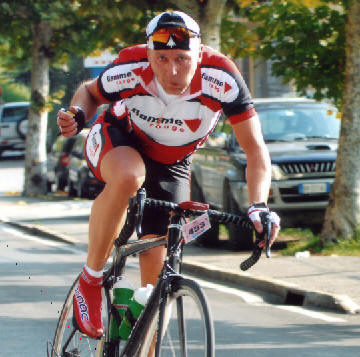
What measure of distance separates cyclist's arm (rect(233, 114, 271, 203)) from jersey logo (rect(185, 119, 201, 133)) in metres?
0.20

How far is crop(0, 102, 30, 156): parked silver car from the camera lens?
42062 mm

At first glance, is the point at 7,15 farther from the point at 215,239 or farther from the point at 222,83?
the point at 222,83

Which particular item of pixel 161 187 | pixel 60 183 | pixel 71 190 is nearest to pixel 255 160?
pixel 161 187

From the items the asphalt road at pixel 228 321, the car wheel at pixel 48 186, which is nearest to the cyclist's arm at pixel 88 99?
the asphalt road at pixel 228 321

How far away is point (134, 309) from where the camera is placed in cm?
440

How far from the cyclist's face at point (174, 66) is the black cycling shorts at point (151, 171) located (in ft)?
1.16

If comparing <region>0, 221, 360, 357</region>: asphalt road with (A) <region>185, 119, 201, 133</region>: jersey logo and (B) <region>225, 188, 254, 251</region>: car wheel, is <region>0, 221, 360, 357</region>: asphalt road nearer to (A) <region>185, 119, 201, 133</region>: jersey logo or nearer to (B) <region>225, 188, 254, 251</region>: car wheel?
(A) <region>185, 119, 201, 133</region>: jersey logo

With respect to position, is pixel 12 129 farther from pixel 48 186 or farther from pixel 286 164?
pixel 286 164

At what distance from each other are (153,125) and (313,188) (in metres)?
8.71

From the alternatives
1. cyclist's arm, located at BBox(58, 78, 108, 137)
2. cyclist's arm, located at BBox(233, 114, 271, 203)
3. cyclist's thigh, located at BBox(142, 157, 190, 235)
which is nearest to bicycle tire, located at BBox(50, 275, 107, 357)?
cyclist's thigh, located at BBox(142, 157, 190, 235)

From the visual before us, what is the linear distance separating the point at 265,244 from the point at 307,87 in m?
10.4

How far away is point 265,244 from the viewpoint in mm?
3752

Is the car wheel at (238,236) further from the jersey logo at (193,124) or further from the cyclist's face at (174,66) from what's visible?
the cyclist's face at (174,66)

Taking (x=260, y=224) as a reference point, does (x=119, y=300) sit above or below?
below
